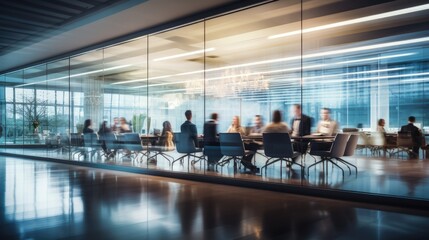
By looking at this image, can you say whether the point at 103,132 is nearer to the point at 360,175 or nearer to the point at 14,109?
the point at 14,109

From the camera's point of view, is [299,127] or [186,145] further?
[186,145]

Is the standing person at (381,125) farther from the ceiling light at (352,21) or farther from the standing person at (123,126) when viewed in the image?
the standing person at (123,126)

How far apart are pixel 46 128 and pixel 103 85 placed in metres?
3.65

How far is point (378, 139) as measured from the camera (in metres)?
6.41

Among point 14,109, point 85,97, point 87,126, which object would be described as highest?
point 85,97

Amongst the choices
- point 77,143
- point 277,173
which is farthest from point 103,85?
point 277,173

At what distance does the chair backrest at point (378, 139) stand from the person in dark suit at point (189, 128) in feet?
12.2

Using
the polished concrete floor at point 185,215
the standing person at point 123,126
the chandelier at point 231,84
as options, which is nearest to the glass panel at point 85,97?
the standing person at point 123,126

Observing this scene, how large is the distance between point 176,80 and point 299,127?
427 cm

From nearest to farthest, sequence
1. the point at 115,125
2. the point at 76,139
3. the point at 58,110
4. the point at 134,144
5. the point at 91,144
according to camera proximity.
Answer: the point at 134,144
the point at 115,125
the point at 91,144
the point at 76,139
the point at 58,110

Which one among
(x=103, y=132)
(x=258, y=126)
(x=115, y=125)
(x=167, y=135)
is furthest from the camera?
(x=103, y=132)

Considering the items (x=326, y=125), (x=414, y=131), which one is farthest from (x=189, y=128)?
(x=414, y=131)

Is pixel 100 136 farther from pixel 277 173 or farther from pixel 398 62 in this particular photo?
pixel 398 62

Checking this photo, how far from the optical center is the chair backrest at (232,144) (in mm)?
6711
